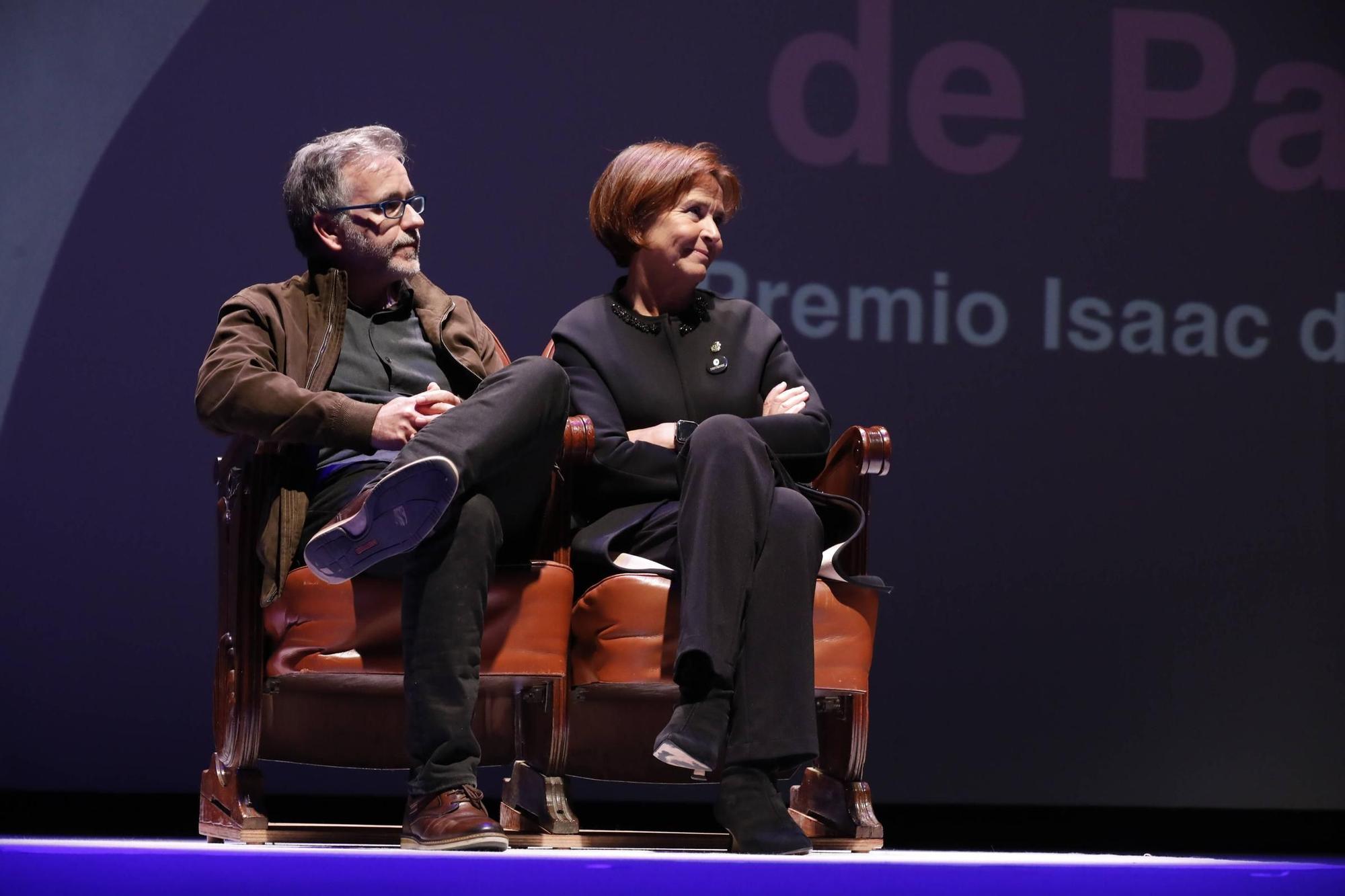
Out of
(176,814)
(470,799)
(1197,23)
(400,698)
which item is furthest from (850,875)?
(1197,23)

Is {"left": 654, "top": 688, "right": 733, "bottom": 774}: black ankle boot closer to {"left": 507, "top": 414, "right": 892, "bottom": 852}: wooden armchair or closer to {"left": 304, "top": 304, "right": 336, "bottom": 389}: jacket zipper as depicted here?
{"left": 507, "top": 414, "right": 892, "bottom": 852}: wooden armchair

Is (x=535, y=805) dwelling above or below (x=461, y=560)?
below

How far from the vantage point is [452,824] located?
85.4 inches

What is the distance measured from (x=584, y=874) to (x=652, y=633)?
32.1 inches

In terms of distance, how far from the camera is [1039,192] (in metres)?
4.43

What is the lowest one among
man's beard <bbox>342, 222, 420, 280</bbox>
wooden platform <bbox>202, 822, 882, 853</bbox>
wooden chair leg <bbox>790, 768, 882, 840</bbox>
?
wooden platform <bbox>202, 822, 882, 853</bbox>

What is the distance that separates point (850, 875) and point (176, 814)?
2.46 m

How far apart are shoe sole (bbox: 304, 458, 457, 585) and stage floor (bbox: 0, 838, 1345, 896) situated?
1.53 ft

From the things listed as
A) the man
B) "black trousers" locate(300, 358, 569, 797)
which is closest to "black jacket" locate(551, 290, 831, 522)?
the man

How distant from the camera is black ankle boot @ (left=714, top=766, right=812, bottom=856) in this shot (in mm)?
2266

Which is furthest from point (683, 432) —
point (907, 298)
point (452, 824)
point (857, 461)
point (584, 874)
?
point (907, 298)

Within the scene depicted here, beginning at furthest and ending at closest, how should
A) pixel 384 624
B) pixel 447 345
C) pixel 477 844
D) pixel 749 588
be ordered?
pixel 447 345 → pixel 384 624 → pixel 749 588 → pixel 477 844

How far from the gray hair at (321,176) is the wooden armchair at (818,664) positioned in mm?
680

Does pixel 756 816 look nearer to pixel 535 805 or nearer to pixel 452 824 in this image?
pixel 452 824
